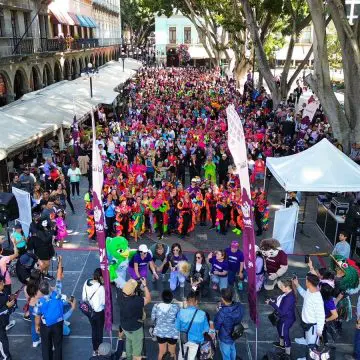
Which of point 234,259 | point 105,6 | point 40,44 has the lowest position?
point 234,259

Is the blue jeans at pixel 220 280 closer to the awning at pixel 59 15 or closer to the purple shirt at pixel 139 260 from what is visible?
the purple shirt at pixel 139 260

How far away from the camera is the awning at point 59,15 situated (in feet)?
103

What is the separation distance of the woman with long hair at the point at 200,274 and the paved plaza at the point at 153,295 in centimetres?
25

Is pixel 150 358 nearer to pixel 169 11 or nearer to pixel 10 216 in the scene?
pixel 10 216

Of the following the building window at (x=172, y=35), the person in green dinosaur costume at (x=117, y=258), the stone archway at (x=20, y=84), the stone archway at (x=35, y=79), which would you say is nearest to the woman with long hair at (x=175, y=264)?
the person in green dinosaur costume at (x=117, y=258)

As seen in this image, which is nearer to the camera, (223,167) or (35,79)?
(223,167)

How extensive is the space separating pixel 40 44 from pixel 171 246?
22.5 m

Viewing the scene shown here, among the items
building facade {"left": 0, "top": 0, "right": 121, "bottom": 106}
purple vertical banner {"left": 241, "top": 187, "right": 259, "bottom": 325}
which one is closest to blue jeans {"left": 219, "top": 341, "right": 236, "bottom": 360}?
purple vertical banner {"left": 241, "top": 187, "right": 259, "bottom": 325}

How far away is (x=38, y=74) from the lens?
1119 inches

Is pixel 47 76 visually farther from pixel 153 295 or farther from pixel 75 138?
pixel 153 295

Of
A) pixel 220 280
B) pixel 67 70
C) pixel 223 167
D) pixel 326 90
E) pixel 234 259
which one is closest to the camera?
pixel 234 259

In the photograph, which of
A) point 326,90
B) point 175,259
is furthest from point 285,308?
point 326,90

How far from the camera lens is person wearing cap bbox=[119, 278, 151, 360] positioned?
5984mm

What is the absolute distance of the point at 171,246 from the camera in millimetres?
10656
